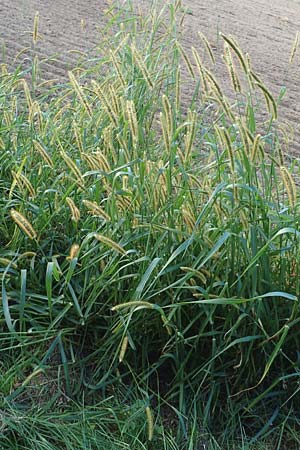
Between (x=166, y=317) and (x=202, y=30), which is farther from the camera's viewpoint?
(x=202, y=30)

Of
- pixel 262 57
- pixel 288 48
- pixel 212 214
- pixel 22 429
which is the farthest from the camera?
pixel 288 48

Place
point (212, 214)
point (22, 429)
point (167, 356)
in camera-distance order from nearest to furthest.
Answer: point (22, 429)
point (167, 356)
point (212, 214)

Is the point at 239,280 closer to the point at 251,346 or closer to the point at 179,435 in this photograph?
the point at 251,346

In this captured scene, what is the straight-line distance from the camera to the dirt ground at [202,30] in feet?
18.7

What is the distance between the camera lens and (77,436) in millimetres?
2516

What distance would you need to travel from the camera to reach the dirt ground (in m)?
5.71

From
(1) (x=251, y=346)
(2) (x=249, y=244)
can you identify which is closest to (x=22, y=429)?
(1) (x=251, y=346)

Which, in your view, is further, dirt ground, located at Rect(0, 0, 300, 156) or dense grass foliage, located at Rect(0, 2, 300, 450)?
dirt ground, located at Rect(0, 0, 300, 156)

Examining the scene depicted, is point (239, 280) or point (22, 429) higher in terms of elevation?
point (239, 280)

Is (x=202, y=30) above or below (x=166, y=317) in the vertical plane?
below

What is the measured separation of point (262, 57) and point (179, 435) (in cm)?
441

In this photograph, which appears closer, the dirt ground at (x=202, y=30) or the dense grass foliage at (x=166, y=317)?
the dense grass foliage at (x=166, y=317)

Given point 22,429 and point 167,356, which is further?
point 167,356

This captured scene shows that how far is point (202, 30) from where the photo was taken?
6.81 m
